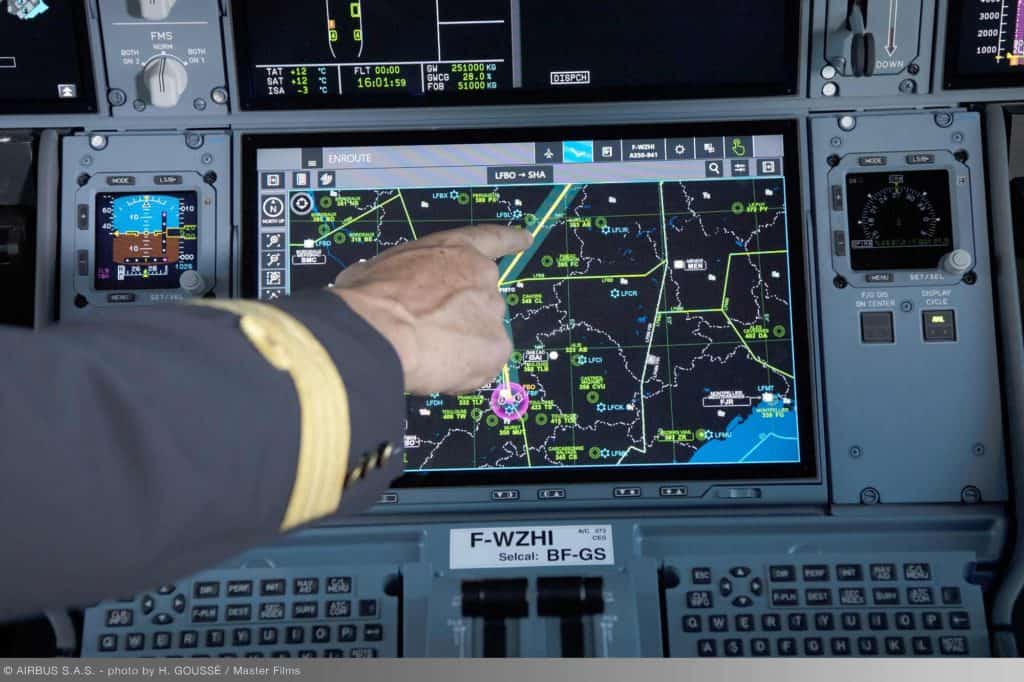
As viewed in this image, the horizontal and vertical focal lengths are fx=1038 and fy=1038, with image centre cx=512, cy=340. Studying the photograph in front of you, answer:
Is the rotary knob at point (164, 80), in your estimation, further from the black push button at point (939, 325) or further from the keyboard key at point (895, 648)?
the keyboard key at point (895, 648)

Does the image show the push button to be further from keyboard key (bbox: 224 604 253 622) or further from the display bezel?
keyboard key (bbox: 224 604 253 622)

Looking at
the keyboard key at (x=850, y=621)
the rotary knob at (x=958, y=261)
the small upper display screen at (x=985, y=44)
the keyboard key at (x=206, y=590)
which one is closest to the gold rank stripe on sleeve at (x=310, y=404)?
the keyboard key at (x=206, y=590)

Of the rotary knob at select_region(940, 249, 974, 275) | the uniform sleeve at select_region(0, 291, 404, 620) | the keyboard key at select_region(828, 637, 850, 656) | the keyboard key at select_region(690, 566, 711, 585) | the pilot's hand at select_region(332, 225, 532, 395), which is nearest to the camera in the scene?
the uniform sleeve at select_region(0, 291, 404, 620)

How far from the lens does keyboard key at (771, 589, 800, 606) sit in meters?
2.49

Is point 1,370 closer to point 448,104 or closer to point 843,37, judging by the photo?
point 448,104

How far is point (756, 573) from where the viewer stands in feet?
8.31

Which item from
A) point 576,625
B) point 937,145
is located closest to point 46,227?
point 576,625

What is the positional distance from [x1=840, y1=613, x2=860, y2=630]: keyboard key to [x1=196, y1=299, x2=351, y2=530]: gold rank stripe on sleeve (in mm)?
1533

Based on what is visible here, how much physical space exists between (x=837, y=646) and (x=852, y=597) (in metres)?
0.13

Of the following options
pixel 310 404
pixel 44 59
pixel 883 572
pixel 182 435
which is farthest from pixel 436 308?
pixel 44 59

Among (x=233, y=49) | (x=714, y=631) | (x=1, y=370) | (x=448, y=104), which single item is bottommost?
(x=714, y=631)

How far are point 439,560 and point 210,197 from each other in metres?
1.13

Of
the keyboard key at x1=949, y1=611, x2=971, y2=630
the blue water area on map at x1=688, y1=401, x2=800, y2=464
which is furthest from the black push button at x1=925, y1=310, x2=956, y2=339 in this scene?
the keyboard key at x1=949, y1=611, x2=971, y2=630

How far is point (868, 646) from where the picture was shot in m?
2.43
